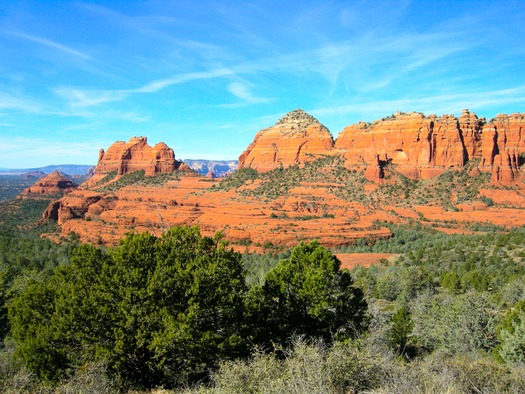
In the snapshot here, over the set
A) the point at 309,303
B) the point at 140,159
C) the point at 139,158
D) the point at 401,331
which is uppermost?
the point at 139,158

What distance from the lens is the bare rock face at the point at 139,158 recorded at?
117750 millimetres

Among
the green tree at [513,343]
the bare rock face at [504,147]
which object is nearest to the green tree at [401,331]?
the green tree at [513,343]

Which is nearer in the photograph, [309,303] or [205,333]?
[205,333]

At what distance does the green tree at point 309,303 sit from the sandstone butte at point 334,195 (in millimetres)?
43124

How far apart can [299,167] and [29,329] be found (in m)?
86.0

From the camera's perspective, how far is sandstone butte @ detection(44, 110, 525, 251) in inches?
2589

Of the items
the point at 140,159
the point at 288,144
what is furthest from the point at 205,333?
the point at 140,159

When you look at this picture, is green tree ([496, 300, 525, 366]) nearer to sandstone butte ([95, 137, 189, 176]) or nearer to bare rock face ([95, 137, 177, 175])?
sandstone butte ([95, 137, 189, 176])

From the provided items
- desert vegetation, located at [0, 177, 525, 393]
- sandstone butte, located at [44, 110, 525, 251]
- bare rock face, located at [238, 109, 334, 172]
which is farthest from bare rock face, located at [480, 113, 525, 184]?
desert vegetation, located at [0, 177, 525, 393]

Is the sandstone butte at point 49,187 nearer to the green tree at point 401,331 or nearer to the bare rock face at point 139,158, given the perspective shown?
the bare rock face at point 139,158

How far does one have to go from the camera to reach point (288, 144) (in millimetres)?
Result: 102312

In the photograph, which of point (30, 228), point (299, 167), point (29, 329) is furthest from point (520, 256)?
point (30, 228)

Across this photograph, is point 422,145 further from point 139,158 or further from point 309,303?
point 139,158

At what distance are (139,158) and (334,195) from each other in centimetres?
6955
